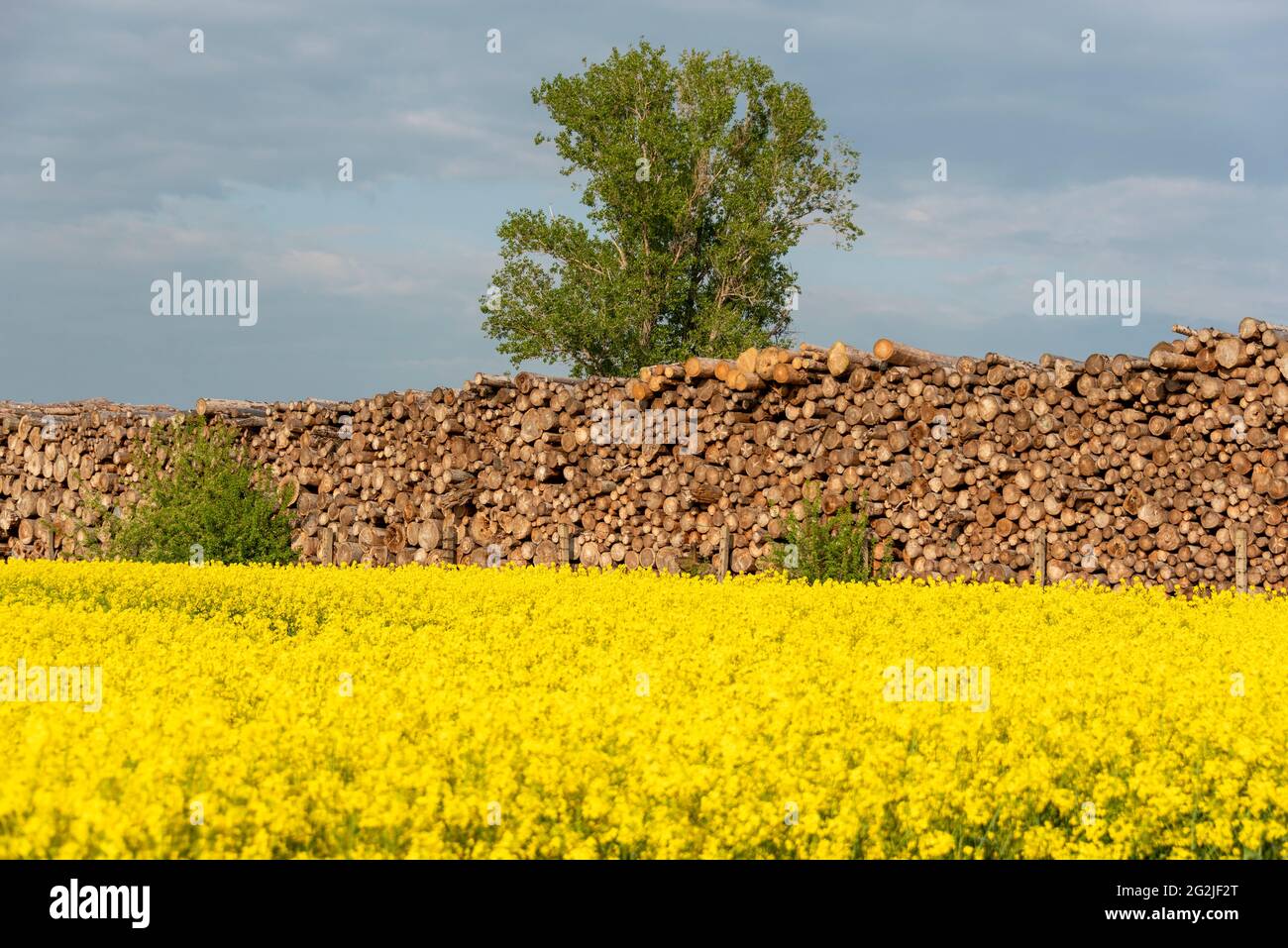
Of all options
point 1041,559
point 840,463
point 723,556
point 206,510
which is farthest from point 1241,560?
point 206,510

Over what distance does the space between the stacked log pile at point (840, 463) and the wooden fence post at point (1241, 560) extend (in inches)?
1.8

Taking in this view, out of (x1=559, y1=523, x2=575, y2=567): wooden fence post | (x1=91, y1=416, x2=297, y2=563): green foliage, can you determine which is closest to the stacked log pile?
(x1=559, y1=523, x2=575, y2=567): wooden fence post

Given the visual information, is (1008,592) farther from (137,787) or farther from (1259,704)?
(137,787)

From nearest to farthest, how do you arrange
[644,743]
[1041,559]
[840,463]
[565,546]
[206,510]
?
[644,743] < [1041,559] < [840,463] < [565,546] < [206,510]

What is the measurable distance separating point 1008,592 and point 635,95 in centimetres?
1868

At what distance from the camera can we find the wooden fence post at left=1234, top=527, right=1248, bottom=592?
1177cm

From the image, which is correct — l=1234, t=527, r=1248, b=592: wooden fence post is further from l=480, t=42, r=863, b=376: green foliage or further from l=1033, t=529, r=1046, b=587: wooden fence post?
l=480, t=42, r=863, b=376: green foliage

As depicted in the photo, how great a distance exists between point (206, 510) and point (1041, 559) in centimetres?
1237

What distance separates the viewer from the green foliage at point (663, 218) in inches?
1029

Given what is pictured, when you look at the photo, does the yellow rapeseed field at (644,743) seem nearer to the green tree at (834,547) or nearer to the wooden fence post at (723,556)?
the green tree at (834,547)

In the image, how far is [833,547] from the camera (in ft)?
45.2

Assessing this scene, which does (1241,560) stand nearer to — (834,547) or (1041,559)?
(1041,559)

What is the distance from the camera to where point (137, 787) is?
3842 mm
